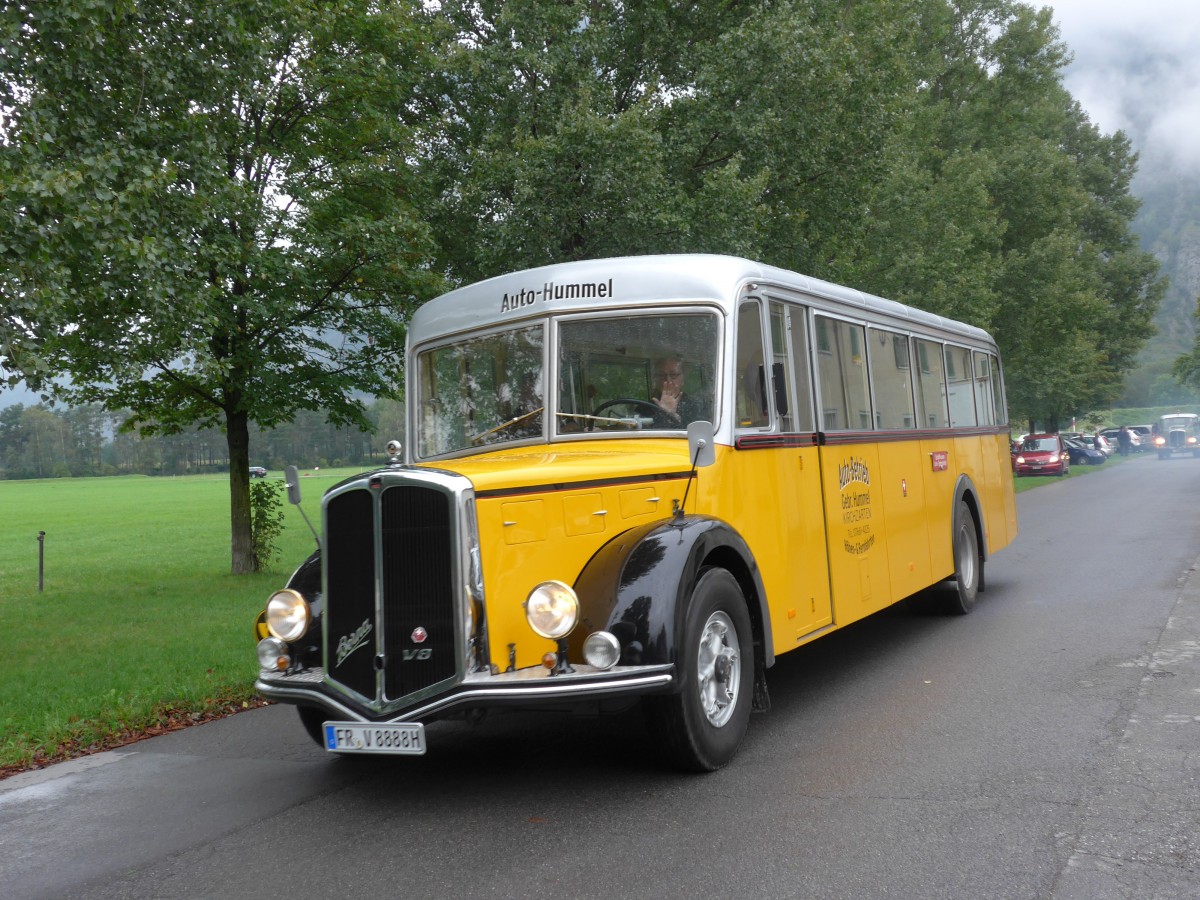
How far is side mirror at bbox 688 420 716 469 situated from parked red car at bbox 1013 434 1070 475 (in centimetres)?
4237

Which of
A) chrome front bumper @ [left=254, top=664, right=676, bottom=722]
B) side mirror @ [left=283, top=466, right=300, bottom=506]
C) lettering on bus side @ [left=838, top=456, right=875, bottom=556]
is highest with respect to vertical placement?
side mirror @ [left=283, top=466, right=300, bottom=506]

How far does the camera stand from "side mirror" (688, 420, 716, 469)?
225 inches

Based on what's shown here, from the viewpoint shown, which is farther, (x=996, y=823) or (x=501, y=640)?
(x=501, y=640)

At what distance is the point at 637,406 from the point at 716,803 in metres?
2.33

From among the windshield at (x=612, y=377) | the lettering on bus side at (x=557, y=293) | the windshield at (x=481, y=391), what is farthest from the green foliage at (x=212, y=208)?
the windshield at (x=612, y=377)

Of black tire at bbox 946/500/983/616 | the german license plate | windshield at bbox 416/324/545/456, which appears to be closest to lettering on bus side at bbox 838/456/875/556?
windshield at bbox 416/324/545/456

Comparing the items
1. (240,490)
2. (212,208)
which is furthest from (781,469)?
(240,490)

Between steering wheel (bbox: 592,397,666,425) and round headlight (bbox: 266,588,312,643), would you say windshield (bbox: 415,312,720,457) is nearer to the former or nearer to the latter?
steering wheel (bbox: 592,397,666,425)

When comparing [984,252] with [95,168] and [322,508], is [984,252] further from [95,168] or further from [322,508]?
[322,508]

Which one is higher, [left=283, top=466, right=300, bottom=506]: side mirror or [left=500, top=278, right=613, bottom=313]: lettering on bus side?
[left=500, top=278, right=613, bottom=313]: lettering on bus side

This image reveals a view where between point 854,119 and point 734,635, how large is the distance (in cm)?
1686

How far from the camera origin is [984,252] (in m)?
32.4

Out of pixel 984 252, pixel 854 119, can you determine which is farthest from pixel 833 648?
pixel 984 252

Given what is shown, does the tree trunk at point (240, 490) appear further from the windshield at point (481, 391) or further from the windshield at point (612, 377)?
the windshield at point (612, 377)
